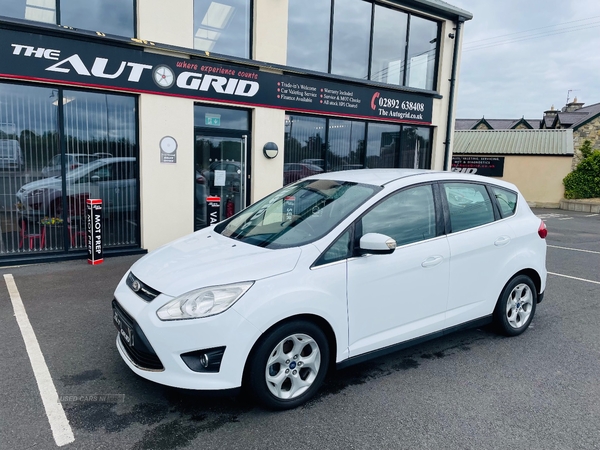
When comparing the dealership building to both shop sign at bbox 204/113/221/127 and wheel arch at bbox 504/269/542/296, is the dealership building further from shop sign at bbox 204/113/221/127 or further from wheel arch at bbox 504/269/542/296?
wheel arch at bbox 504/269/542/296

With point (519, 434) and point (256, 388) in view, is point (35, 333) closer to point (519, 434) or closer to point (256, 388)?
point (256, 388)

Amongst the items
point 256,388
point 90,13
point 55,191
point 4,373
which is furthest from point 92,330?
point 90,13

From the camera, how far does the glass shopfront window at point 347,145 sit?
9.56 m

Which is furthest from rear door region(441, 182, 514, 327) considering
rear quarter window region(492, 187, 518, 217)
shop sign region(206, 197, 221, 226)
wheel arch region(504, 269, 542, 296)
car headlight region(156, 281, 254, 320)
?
shop sign region(206, 197, 221, 226)

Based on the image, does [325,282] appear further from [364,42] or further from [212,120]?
[364,42]

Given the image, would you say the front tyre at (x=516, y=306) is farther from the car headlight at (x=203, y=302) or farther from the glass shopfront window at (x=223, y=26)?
the glass shopfront window at (x=223, y=26)

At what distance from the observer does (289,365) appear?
303 centimetres

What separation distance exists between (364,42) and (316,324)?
8798 mm

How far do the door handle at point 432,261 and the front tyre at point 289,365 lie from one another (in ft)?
3.62

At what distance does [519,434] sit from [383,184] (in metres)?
2.04

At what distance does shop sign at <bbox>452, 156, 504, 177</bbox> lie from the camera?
72.5ft

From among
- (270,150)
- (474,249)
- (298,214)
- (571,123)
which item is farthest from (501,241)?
(571,123)

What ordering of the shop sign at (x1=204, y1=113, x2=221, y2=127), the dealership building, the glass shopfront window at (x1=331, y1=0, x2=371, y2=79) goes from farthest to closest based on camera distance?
the glass shopfront window at (x1=331, y1=0, x2=371, y2=79)
the shop sign at (x1=204, y1=113, x2=221, y2=127)
the dealership building

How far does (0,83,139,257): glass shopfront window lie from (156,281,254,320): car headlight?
5.35 m
